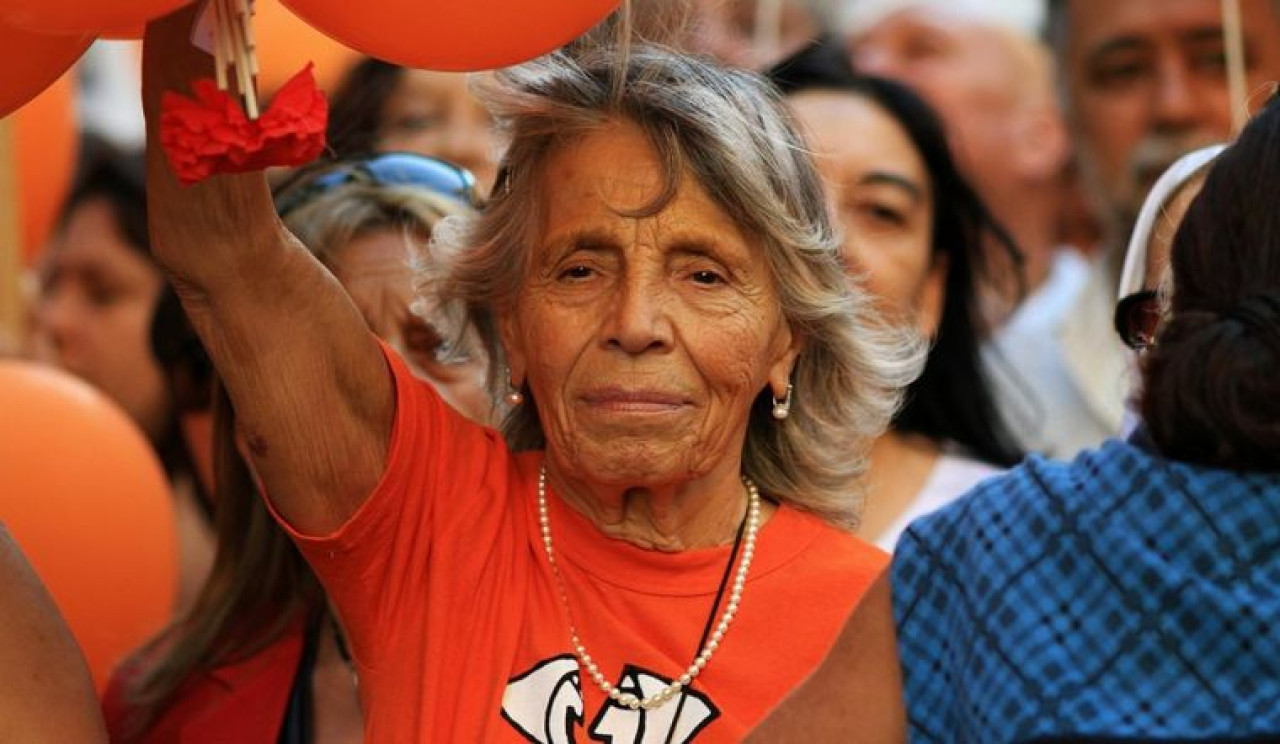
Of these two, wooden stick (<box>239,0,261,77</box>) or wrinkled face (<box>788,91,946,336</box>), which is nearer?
wooden stick (<box>239,0,261,77</box>)

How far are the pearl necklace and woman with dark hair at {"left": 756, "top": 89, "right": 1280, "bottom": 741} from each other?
0.69 meters

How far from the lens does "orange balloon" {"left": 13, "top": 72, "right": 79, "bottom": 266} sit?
17.7 feet

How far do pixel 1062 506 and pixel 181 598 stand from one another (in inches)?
126

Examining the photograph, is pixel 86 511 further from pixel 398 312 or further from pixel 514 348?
pixel 514 348

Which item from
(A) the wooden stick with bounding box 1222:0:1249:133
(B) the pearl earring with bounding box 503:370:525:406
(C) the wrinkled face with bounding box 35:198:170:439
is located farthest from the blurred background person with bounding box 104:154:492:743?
(C) the wrinkled face with bounding box 35:198:170:439

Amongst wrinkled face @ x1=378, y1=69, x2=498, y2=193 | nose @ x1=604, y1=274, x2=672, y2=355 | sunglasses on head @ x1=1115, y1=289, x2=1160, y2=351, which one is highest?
sunglasses on head @ x1=1115, y1=289, x2=1160, y2=351

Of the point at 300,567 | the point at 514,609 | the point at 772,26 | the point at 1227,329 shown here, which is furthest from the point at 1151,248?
the point at 772,26

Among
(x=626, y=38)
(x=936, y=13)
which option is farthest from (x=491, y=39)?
(x=936, y=13)

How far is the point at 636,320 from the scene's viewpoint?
2773 mm

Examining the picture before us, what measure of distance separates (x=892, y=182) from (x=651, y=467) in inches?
69.1

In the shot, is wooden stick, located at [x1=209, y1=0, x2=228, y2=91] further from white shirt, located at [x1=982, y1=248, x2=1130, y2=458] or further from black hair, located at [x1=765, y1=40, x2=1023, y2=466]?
white shirt, located at [x1=982, y1=248, x2=1130, y2=458]

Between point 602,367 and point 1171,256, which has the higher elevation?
point 1171,256

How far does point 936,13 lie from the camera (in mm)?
7266

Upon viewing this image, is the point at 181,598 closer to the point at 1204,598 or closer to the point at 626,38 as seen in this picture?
the point at 626,38
